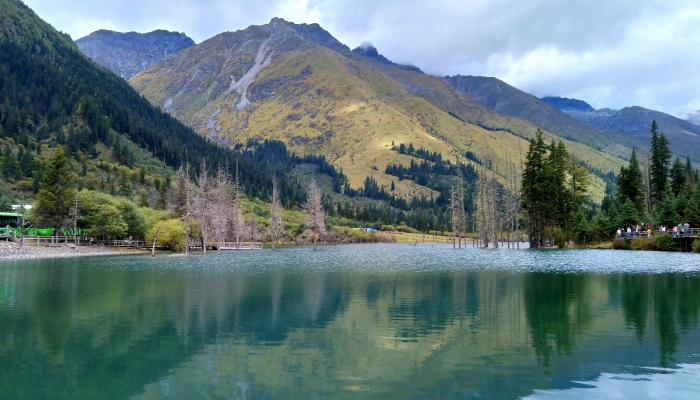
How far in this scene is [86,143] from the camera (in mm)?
161250

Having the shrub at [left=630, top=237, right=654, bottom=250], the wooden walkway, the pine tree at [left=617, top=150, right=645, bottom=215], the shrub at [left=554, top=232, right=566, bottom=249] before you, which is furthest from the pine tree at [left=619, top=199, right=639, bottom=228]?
the wooden walkway

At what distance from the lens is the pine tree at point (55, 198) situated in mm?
87125

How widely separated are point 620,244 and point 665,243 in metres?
9.17

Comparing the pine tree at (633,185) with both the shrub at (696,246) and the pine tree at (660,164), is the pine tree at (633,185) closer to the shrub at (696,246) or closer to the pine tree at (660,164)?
the pine tree at (660,164)

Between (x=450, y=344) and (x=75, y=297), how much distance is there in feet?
82.3

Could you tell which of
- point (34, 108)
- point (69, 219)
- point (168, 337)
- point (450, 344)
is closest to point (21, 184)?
point (69, 219)

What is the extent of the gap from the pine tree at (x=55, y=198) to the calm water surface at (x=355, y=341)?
5944cm

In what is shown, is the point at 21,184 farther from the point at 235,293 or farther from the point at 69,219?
the point at 235,293

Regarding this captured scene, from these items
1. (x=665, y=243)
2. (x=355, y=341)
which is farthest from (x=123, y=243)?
(x=665, y=243)

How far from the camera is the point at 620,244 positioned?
78.3 m

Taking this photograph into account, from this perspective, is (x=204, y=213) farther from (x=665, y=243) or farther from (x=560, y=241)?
(x=665, y=243)

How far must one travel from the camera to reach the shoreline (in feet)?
229

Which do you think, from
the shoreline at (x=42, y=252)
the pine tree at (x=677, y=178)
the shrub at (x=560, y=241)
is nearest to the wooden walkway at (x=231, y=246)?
the shoreline at (x=42, y=252)

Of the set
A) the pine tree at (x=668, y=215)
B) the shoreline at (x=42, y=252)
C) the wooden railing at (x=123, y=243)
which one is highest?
the pine tree at (x=668, y=215)
